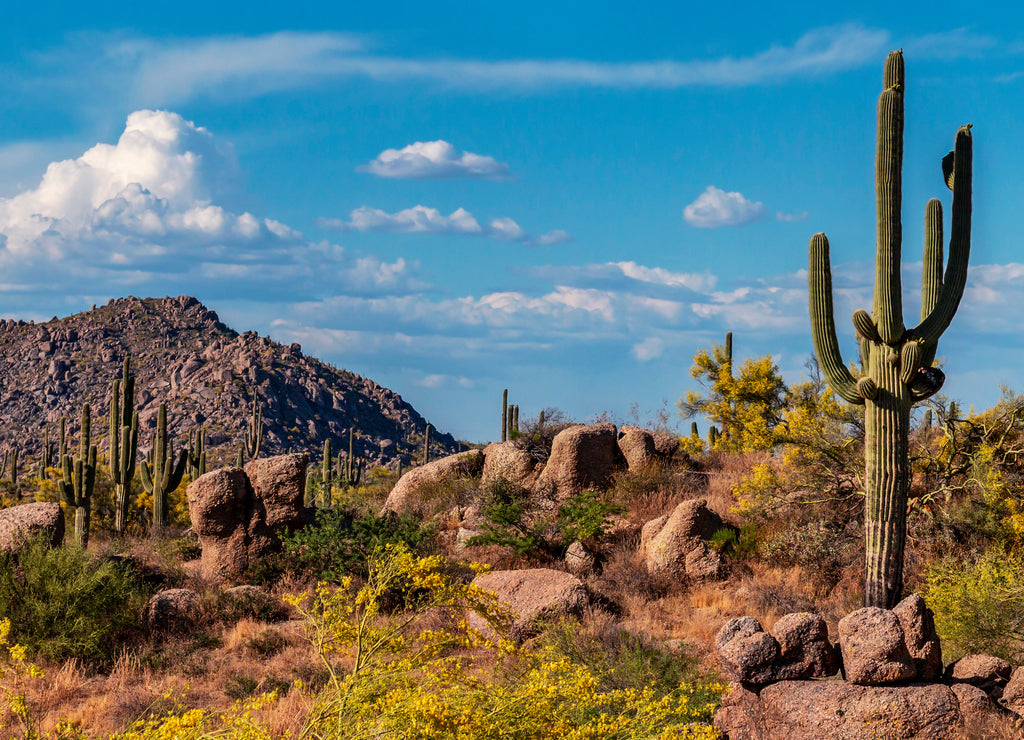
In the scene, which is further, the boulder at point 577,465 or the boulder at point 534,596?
the boulder at point 577,465

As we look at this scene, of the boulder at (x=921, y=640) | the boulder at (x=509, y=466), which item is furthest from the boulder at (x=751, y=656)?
the boulder at (x=509, y=466)

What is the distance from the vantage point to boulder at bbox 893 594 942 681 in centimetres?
885

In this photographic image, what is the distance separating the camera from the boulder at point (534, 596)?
12.6 meters

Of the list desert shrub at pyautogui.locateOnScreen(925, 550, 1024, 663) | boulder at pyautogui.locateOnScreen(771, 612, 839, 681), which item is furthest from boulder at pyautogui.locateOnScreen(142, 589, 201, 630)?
desert shrub at pyautogui.locateOnScreen(925, 550, 1024, 663)

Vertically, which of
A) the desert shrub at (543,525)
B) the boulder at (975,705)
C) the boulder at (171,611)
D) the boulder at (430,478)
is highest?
the boulder at (430,478)

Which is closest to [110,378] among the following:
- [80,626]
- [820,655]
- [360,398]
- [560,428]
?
[360,398]

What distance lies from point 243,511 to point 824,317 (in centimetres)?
993

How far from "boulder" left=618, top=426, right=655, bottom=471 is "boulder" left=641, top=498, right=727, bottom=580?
4.07m

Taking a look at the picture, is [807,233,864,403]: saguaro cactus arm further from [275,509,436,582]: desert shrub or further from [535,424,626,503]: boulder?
[535,424,626,503]: boulder

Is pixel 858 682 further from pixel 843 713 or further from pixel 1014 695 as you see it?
pixel 1014 695

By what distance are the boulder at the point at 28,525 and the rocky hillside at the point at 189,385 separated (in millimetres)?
51624

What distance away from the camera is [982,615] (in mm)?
10508

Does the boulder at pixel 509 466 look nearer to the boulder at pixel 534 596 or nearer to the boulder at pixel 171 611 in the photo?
the boulder at pixel 534 596

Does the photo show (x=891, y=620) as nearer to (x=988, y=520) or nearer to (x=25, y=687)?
(x=988, y=520)
